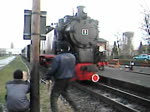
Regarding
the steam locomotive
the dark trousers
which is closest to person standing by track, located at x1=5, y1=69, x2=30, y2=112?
the dark trousers

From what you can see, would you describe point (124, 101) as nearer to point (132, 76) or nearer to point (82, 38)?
point (82, 38)

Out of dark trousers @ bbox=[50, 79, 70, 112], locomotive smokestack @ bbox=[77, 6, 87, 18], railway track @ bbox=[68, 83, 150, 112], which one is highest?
locomotive smokestack @ bbox=[77, 6, 87, 18]

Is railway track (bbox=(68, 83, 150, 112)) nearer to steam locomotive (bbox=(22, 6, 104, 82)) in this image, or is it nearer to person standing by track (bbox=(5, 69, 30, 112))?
steam locomotive (bbox=(22, 6, 104, 82))

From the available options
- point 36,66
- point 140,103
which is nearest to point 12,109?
point 36,66

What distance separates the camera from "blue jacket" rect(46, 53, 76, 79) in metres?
6.97

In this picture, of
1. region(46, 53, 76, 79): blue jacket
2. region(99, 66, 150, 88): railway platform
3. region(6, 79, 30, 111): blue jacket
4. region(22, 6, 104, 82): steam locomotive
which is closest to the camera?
region(6, 79, 30, 111): blue jacket

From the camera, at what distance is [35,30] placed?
6.21 m

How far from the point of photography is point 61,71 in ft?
23.2

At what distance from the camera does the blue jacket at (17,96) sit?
17.7ft

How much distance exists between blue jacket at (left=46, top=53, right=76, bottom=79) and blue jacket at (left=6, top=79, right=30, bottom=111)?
1456mm

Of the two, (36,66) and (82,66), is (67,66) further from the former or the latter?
(82,66)

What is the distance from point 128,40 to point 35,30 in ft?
278

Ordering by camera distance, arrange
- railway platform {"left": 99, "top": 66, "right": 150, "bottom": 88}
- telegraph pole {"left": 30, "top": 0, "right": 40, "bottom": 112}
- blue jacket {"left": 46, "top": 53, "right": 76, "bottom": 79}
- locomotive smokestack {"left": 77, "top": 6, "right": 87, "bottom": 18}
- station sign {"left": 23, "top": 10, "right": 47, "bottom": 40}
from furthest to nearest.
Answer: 1. railway platform {"left": 99, "top": 66, "right": 150, "bottom": 88}
2. locomotive smokestack {"left": 77, "top": 6, "right": 87, "bottom": 18}
3. blue jacket {"left": 46, "top": 53, "right": 76, "bottom": 79}
4. station sign {"left": 23, "top": 10, "right": 47, "bottom": 40}
5. telegraph pole {"left": 30, "top": 0, "right": 40, "bottom": 112}

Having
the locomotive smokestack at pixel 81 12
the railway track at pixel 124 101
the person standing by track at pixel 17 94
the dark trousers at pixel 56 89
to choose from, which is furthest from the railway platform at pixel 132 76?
the person standing by track at pixel 17 94
